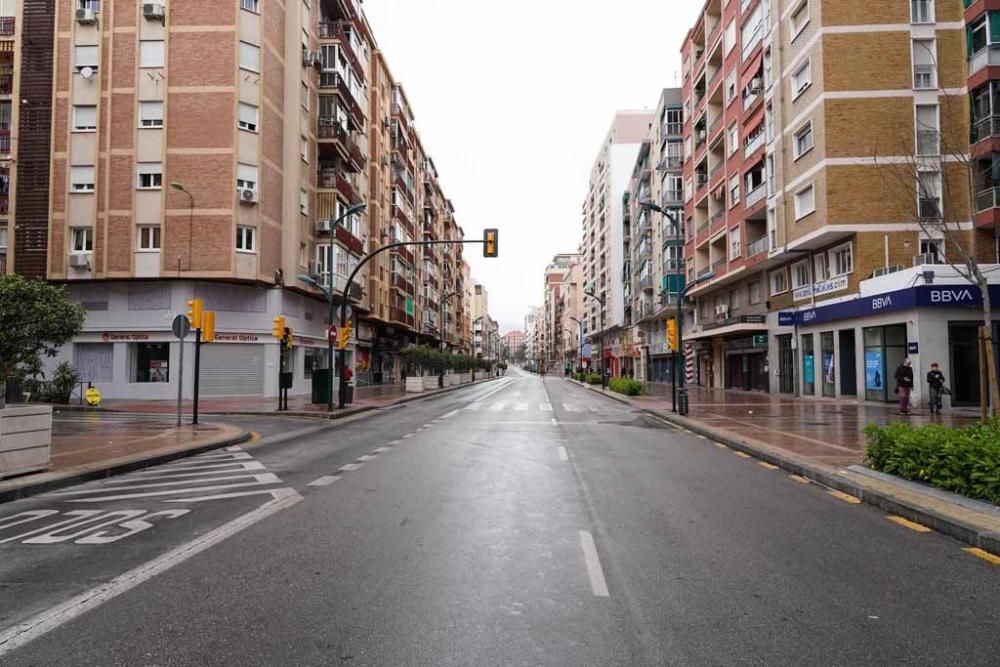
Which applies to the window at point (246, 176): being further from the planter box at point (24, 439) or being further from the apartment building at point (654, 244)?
the apartment building at point (654, 244)

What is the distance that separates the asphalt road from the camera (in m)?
3.36

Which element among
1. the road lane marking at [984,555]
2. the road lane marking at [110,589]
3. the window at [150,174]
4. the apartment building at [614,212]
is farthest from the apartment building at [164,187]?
the apartment building at [614,212]

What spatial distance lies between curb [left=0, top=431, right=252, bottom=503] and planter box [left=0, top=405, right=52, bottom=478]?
0.47m

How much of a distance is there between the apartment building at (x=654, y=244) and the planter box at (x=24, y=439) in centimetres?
3711

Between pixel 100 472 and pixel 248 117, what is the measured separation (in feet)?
80.7

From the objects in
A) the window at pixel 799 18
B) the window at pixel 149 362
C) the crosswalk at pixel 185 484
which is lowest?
the crosswalk at pixel 185 484

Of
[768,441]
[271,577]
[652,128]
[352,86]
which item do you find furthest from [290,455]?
[652,128]

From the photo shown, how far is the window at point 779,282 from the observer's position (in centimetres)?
3120

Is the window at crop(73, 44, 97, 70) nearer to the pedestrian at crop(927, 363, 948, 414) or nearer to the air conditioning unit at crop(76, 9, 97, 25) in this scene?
the air conditioning unit at crop(76, 9, 97, 25)

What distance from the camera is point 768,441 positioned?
475 inches

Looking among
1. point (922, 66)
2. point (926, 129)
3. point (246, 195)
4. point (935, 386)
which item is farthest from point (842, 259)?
point (246, 195)

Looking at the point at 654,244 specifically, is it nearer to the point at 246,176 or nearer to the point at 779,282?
the point at 779,282

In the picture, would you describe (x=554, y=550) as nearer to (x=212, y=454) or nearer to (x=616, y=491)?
(x=616, y=491)

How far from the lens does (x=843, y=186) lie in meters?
24.9
